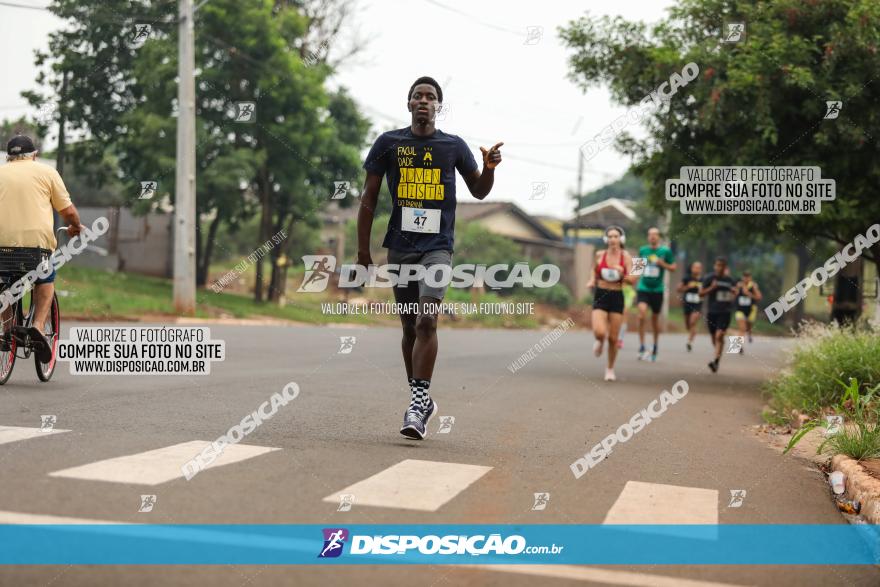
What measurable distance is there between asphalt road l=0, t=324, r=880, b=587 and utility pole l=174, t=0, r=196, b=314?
10210 mm

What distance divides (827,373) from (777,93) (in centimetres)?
405

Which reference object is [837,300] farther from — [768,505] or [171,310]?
[171,310]

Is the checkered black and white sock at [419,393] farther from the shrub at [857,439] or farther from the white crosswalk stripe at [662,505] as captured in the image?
the shrub at [857,439]

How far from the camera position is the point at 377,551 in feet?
14.2

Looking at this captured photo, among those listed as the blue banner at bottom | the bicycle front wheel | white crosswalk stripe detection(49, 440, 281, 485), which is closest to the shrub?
the blue banner at bottom

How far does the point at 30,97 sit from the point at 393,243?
22047 mm

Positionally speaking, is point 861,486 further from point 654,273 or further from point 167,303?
point 167,303

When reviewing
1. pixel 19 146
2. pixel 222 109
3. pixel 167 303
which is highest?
pixel 222 109

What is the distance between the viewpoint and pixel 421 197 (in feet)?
24.2

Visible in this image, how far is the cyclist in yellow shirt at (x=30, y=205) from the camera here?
347 inches

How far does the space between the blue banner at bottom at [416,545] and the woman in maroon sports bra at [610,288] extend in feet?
27.5

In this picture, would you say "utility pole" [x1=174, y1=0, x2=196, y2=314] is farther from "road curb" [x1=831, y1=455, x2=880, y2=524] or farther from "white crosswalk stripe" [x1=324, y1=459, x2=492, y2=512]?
"road curb" [x1=831, y1=455, x2=880, y2=524]

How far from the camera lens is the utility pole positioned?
22.7m

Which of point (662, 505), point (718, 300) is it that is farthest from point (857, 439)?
point (718, 300)
